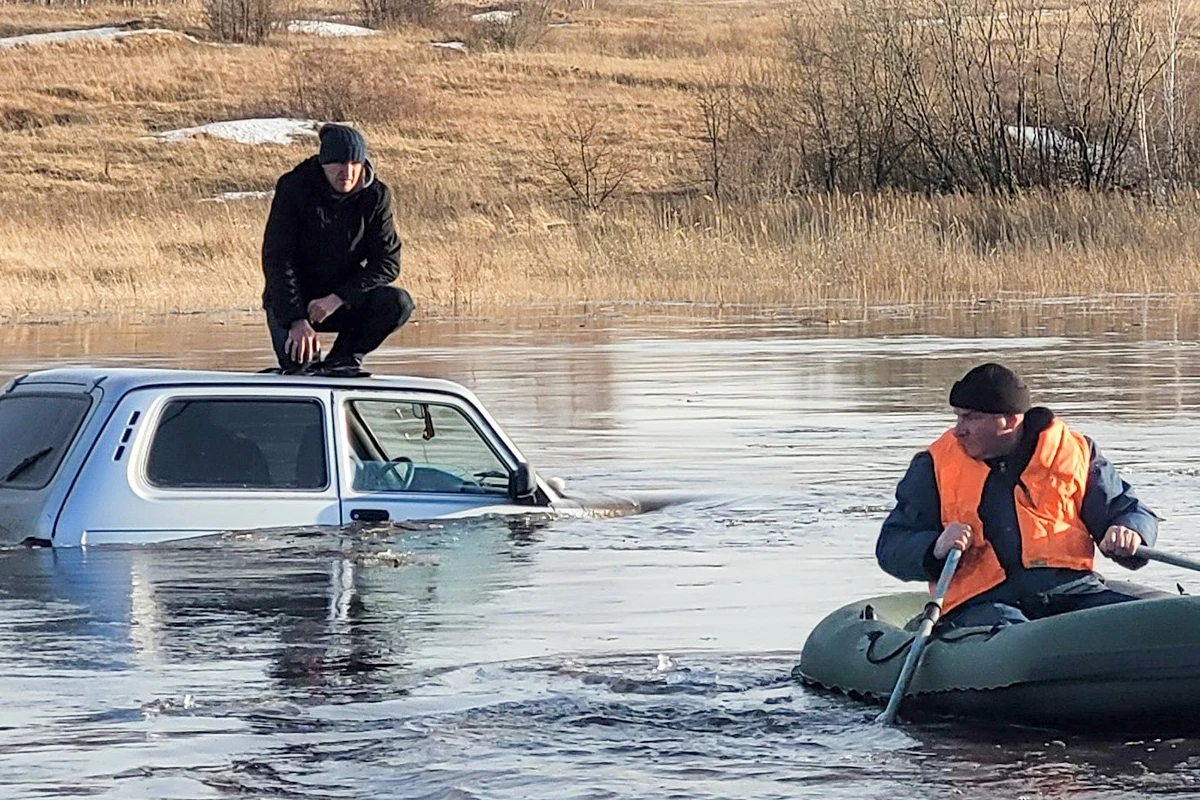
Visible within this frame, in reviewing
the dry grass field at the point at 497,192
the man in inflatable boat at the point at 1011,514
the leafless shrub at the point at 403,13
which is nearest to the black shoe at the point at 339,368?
the man in inflatable boat at the point at 1011,514

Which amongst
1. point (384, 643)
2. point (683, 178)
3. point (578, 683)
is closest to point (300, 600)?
point (384, 643)

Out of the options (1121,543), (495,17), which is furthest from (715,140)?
(1121,543)

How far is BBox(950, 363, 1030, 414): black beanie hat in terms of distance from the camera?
8.60m

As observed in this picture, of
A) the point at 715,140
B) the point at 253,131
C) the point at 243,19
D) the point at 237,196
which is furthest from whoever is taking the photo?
the point at 243,19

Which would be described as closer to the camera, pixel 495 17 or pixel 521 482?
pixel 521 482

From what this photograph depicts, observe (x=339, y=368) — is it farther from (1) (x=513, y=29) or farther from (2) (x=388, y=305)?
(1) (x=513, y=29)

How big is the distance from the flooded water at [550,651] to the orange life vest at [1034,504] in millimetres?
705

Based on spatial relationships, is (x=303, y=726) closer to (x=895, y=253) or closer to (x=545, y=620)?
(x=545, y=620)

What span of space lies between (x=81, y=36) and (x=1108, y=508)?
76785mm

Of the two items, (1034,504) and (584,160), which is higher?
(584,160)

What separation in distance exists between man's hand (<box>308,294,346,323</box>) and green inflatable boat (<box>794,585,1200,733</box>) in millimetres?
4611

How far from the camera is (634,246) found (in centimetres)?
3875

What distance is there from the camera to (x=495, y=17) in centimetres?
8775

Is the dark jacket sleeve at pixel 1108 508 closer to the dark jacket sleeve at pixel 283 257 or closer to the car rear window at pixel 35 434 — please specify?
the car rear window at pixel 35 434
